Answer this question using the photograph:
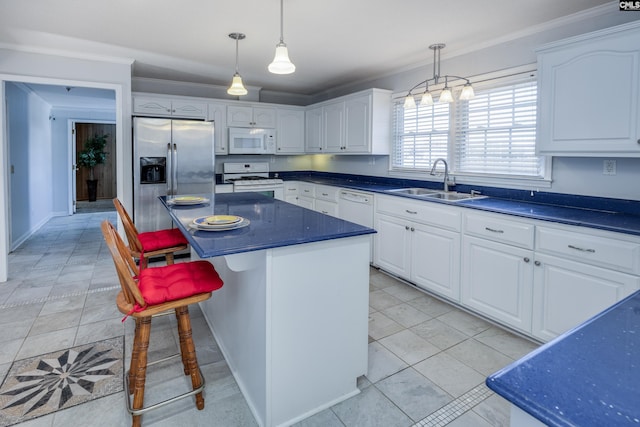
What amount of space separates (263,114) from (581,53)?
4120 mm

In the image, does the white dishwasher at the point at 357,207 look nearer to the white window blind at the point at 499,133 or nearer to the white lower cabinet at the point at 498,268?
the white window blind at the point at 499,133

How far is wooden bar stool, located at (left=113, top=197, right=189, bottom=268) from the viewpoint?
2371 millimetres

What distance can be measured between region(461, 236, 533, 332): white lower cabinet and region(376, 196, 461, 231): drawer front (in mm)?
213

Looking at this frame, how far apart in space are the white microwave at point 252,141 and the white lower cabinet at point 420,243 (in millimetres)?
2398

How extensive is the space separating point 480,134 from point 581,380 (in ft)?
10.7

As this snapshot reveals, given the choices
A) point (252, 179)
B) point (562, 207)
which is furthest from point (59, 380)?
point (252, 179)

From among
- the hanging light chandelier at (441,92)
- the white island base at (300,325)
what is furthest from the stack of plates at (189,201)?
the hanging light chandelier at (441,92)

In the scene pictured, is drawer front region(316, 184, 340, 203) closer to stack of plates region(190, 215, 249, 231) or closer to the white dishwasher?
the white dishwasher

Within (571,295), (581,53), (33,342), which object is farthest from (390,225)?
(33,342)

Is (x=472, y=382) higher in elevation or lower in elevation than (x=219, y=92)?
lower

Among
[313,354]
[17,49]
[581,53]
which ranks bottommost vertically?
[313,354]

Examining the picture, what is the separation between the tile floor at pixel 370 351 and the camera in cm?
182

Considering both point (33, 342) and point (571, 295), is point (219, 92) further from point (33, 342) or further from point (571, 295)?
point (571, 295)

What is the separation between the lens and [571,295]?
2260 mm
